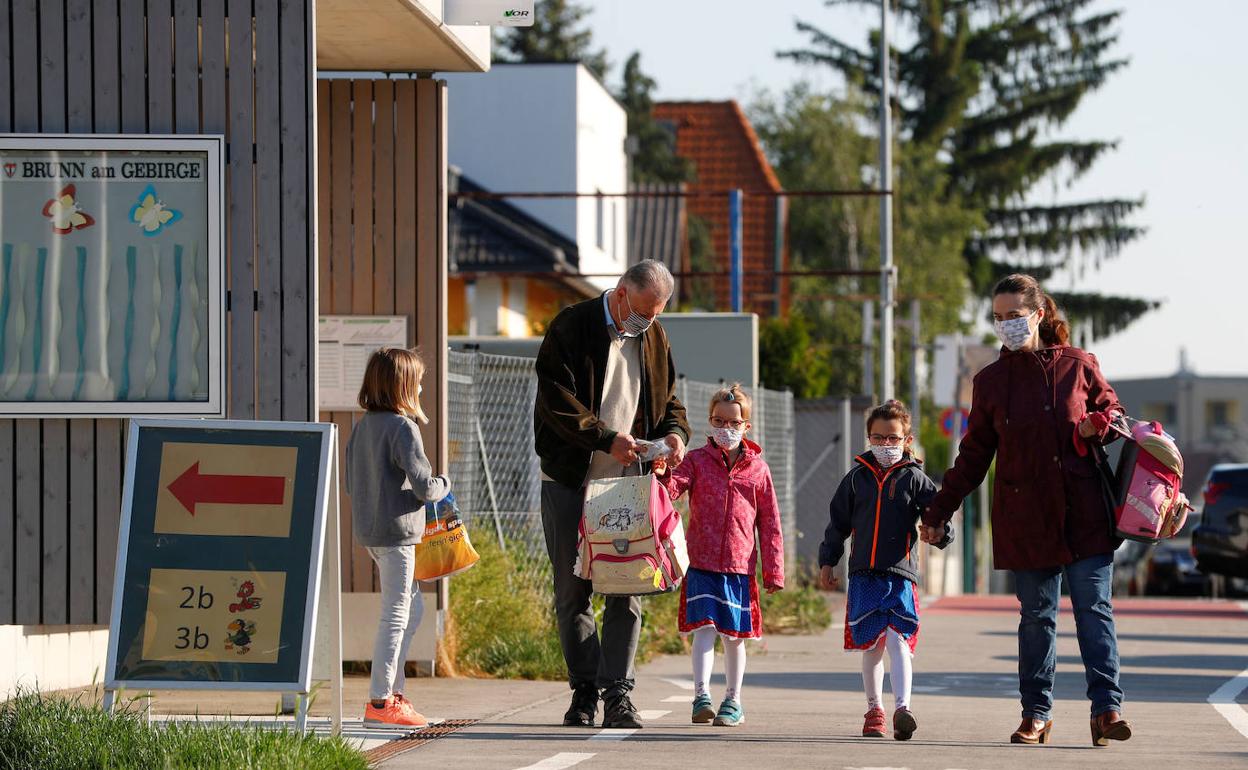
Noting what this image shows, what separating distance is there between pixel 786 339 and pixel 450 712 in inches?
767

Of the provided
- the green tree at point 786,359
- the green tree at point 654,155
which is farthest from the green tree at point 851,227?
the green tree at point 786,359

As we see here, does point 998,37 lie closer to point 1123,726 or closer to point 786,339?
point 786,339

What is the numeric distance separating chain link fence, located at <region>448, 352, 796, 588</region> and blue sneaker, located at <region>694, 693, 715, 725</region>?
3.43m

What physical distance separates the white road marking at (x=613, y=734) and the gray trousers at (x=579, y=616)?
6.3 inches

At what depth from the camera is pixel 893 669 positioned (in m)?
9.19

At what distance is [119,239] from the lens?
9172 millimetres

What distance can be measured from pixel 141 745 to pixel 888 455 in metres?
3.70

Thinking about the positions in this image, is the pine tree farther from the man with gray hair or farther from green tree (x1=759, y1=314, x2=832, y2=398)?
the man with gray hair

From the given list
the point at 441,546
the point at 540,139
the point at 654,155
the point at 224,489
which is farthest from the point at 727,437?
the point at 654,155

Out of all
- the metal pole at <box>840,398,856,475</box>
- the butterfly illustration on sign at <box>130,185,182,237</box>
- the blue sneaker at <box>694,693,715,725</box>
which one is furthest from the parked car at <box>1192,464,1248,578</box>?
the butterfly illustration on sign at <box>130,185,182,237</box>

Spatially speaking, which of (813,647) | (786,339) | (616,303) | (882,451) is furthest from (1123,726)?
(786,339)

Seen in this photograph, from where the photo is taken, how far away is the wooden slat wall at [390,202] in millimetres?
11250

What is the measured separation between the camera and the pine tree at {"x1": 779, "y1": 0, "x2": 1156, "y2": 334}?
5834 centimetres

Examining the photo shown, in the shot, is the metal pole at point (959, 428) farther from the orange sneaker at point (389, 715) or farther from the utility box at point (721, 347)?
the orange sneaker at point (389, 715)
